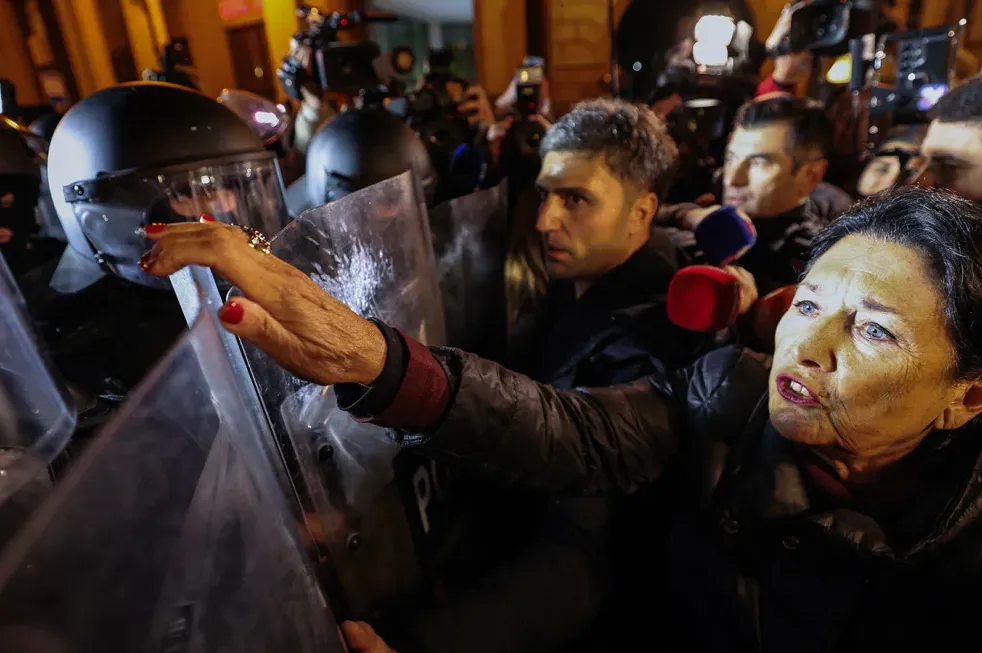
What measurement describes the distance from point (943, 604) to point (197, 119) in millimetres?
1942

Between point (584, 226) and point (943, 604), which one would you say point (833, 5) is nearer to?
point (584, 226)

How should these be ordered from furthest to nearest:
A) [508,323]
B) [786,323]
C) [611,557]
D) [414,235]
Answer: [508,323] → [611,557] → [414,235] → [786,323]

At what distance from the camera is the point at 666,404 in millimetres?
1192

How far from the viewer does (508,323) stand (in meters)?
1.89

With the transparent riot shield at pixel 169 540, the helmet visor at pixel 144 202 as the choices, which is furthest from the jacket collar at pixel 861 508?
the helmet visor at pixel 144 202

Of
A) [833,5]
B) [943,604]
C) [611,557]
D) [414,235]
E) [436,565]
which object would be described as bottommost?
[611,557]

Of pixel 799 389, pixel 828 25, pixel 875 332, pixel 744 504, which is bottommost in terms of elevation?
pixel 744 504

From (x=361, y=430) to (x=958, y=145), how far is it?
1.73m

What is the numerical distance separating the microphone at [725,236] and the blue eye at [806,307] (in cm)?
38

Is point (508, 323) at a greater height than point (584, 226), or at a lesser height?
lesser

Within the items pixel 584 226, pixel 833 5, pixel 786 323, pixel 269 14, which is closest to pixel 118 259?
pixel 584 226

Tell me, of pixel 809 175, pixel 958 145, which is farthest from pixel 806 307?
pixel 809 175

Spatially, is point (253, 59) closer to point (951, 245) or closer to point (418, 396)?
point (418, 396)

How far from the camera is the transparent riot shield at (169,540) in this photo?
36 cm
